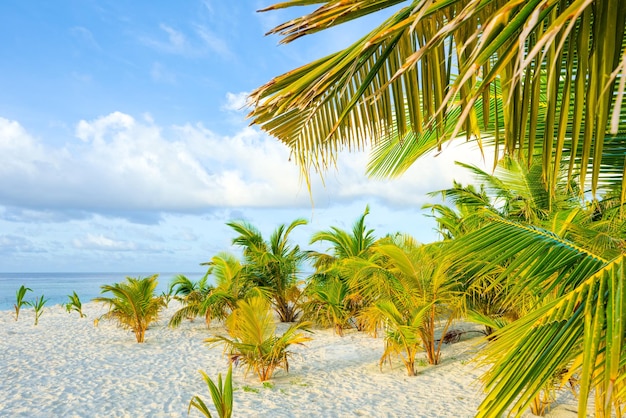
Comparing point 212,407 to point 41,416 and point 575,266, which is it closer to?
point 41,416

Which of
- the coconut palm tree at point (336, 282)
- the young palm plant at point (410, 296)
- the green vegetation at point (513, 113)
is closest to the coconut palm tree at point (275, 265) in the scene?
the coconut palm tree at point (336, 282)

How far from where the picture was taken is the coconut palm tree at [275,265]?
11.4 meters

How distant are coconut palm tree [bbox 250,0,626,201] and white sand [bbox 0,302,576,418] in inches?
97.0

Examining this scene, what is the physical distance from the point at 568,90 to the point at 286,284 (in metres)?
10.9

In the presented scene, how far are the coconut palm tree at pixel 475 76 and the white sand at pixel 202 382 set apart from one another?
8.08 ft

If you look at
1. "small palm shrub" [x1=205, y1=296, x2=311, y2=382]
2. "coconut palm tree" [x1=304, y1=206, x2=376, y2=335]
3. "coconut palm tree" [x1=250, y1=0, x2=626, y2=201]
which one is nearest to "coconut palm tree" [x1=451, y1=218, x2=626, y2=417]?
"coconut palm tree" [x1=250, y1=0, x2=626, y2=201]

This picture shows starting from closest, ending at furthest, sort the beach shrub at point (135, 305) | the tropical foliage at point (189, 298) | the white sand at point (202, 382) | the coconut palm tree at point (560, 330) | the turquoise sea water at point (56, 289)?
the coconut palm tree at point (560, 330) < the white sand at point (202, 382) < the beach shrub at point (135, 305) < the tropical foliage at point (189, 298) < the turquoise sea water at point (56, 289)

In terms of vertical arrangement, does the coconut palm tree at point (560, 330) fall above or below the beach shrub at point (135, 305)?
above

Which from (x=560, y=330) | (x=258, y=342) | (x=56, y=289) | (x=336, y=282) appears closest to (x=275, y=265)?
(x=336, y=282)

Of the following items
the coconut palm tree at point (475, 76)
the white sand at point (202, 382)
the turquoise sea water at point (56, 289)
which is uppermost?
the coconut palm tree at point (475, 76)

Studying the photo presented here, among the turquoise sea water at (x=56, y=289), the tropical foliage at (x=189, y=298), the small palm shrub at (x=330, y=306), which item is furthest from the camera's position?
the turquoise sea water at (x=56, y=289)

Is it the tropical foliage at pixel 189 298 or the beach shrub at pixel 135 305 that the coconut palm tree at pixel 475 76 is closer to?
the beach shrub at pixel 135 305

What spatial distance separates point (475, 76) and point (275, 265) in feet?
35.6

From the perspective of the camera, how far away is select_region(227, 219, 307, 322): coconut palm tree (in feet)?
37.5
